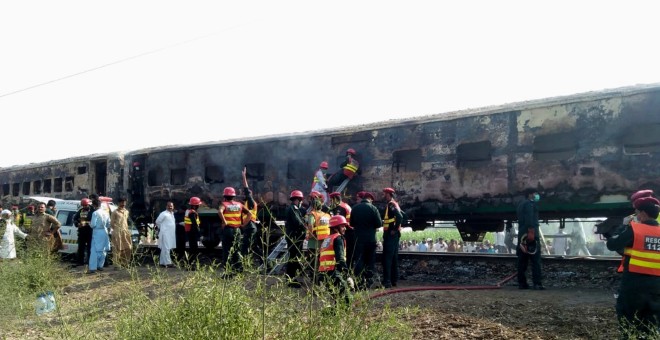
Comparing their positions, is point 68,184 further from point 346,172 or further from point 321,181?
point 346,172

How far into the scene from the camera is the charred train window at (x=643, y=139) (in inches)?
308

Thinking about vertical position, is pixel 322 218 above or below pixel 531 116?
below

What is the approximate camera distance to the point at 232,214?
28.9 feet

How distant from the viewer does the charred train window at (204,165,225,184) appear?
13.0 meters

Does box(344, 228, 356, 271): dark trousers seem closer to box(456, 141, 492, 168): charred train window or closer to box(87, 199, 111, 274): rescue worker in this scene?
box(456, 141, 492, 168): charred train window

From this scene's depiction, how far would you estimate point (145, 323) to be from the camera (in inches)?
124

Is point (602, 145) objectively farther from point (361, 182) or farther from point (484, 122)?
point (361, 182)

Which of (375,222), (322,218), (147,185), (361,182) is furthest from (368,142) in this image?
(147,185)

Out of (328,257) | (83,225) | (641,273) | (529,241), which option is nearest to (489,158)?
(529,241)

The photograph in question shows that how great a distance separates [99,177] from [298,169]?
7976 millimetres

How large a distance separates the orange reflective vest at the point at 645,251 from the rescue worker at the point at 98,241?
30.3ft

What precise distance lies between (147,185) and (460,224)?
894 cm

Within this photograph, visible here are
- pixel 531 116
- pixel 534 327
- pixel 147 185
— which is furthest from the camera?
pixel 147 185

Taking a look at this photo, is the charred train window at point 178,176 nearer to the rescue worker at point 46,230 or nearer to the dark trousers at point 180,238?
the dark trousers at point 180,238
